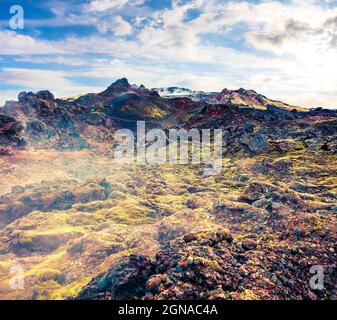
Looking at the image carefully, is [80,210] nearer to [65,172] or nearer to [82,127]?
[65,172]

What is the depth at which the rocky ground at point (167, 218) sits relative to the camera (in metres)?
22.0

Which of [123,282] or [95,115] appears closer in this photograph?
[123,282]

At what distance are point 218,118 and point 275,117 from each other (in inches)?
887

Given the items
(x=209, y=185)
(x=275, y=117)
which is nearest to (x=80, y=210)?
(x=209, y=185)

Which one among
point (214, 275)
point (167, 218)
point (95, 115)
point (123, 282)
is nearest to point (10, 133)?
point (95, 115)

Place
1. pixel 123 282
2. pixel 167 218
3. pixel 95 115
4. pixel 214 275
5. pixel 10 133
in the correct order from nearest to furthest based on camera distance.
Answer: pixel 214 275 < pixel 123 282 < pixel 167 218 < pixel 10 133 < pixel 95 115

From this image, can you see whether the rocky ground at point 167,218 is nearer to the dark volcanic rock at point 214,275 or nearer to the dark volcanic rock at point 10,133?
the dark volcanic rock at point 214,275

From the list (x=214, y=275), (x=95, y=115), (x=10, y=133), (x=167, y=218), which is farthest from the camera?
(x=95, y=115)

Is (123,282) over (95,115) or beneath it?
beneath

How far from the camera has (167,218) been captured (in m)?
39.5

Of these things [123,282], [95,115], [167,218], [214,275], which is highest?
[95,115]

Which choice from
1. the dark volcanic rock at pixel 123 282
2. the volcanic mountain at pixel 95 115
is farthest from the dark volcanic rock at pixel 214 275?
the volcanic mountain at pixel 95 115

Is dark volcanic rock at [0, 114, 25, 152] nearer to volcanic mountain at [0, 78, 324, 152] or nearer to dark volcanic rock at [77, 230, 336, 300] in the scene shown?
volcanic mountain at [0, 78, 324, 152]

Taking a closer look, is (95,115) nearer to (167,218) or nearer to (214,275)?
(167,218)
